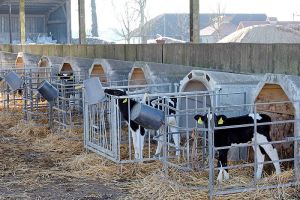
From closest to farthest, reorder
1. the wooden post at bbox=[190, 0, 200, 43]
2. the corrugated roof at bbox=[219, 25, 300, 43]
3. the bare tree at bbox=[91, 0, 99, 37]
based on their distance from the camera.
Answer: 1. the wooden post at bbox=[190, 0, 200, 43]
2. the corrugated roof at bbox=[219, 25, 300, 43]
3. the bare tree at bbox=[91, 0, 99, 37]

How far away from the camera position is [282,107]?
7590 millimetres

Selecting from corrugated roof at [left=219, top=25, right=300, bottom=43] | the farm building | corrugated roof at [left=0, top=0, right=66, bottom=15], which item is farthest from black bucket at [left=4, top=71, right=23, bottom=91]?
corrugated roof at [left=0, top=0, right=66, bottom=15]

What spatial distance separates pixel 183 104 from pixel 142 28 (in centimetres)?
4078

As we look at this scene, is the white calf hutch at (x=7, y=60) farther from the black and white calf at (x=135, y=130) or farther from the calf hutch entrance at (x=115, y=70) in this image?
the black and white calf at (x=135, y=130)

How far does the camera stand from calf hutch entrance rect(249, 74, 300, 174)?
22.6 ft

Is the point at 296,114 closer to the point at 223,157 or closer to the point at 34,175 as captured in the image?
the point at 223,157

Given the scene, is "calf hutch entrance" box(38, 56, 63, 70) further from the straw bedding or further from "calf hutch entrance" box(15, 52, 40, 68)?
the straw bedding

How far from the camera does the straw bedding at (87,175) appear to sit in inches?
256

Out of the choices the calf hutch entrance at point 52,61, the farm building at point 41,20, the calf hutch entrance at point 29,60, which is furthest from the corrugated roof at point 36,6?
the calf hutch entrance at point 52,61

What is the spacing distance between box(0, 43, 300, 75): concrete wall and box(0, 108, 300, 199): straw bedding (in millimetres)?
1759

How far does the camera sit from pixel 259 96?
7945 mm

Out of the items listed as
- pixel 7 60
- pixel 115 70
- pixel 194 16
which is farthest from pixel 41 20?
pixel 194 16

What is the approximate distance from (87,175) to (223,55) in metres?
3.32

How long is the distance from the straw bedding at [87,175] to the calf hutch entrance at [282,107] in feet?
1.95
